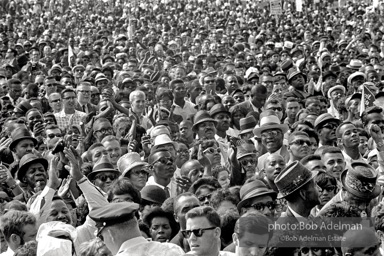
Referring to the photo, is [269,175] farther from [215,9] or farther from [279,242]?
[215,9]

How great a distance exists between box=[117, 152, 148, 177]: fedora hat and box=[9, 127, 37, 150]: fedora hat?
160 centimetres

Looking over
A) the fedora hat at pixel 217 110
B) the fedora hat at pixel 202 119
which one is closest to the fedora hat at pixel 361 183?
the fedora hat at pixel 202 119

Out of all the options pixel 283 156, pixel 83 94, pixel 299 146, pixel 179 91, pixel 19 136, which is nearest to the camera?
pixel 299 146

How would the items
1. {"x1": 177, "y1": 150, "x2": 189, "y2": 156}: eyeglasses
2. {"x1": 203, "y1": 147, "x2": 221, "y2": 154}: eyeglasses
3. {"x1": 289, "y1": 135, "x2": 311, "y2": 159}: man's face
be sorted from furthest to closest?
{"x1": 177, "y1": 150, "x2": 189, "y2": 156}: eyeglasses < {"x1": 203, "y1": 147, "x2": 221, "y2": 154}: eyeglasses < {"x1": 289, "y1": 135, "x2": 311, "y2": 159}: man's face

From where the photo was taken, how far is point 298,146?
29.9 feet

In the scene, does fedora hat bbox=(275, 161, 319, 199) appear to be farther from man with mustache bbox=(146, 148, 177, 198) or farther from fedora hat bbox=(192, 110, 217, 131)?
fedora hat bbox=(192, 110, 217, 131)

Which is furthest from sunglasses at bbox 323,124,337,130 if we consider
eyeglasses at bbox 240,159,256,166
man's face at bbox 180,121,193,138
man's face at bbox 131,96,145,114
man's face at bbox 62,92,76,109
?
man's face at bbox 62,92,76,109

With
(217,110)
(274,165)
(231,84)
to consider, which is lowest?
(231,84)

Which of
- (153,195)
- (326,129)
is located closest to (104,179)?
(153,195)

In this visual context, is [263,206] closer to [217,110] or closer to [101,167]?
[101,167]

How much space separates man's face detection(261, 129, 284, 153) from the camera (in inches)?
383

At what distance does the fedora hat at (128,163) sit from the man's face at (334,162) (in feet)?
6.21

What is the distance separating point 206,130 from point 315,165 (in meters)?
3.06

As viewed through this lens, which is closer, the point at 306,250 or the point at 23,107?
the point at 306,250
